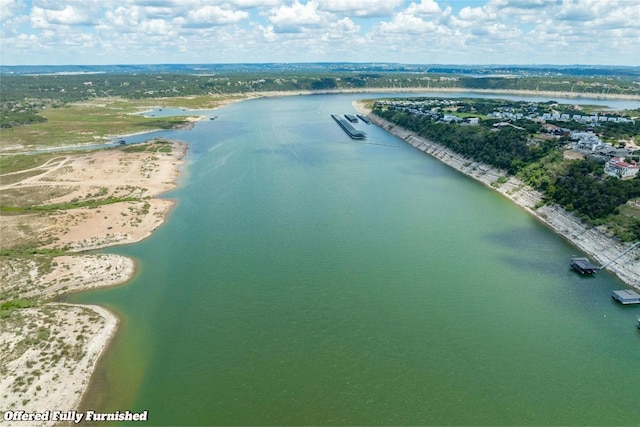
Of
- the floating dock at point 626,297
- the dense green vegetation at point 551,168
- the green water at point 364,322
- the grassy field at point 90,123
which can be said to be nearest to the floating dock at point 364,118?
the dense green vegetation at point 551,168

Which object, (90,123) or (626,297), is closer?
(626,297)

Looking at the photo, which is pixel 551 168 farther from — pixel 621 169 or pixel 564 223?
pixel 564 223

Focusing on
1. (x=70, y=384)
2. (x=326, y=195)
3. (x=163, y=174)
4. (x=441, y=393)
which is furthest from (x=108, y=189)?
(x=441, y=393)

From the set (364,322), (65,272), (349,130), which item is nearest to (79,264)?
(65,272)

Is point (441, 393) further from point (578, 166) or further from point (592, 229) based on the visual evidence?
point (578, 166)

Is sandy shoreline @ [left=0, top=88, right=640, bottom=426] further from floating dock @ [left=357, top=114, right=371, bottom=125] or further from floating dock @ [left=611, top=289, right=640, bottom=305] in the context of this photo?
floating dock @ [left=357, top=114, right=371, bottom=125]

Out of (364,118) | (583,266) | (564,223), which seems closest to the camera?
(583,266)
